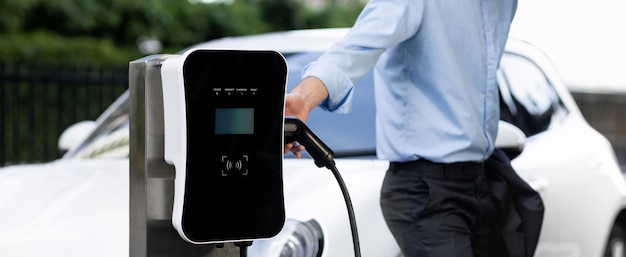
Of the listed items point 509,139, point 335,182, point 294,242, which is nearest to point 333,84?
point 294,242

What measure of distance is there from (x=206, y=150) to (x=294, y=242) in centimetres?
100

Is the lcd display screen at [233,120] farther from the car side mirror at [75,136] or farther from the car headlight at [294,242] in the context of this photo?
the car side mirror at [75,136]

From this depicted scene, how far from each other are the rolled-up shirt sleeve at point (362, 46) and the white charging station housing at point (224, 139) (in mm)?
307

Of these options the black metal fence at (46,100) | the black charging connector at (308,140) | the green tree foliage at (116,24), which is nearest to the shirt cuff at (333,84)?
the black charging connector at (308,140)

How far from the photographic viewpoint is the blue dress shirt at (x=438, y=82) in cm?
278

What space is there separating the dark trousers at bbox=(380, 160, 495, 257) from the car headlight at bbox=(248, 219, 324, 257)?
0.31 m

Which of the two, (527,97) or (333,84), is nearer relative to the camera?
(333,84)

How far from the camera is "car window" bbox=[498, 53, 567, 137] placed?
15.0 feet

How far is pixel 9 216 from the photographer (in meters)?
3.46

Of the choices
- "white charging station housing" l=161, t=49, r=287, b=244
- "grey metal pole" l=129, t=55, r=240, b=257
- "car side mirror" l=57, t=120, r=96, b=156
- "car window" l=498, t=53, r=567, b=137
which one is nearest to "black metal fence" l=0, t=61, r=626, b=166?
"car side mirror" l=57, t=120, r=96, b=156

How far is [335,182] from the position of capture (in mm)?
3432

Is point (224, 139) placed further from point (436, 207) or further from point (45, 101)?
point (45, 101)

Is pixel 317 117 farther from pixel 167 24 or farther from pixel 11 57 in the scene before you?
pixel 167 24

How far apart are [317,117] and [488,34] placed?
49.6 inches
